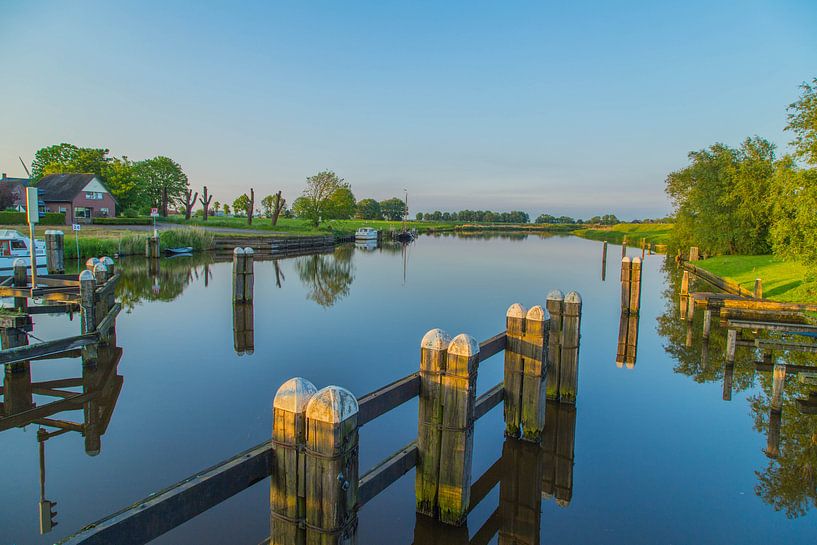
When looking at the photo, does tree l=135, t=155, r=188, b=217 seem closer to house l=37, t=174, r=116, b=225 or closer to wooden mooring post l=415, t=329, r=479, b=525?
house l=37, t=174, r=116, b=225

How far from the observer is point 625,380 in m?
10.5

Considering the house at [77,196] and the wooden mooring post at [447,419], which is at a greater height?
the house at [77,196]

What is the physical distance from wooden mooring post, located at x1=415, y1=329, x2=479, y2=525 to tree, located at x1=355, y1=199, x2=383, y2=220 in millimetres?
152676

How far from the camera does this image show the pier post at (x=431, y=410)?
15.5 feet

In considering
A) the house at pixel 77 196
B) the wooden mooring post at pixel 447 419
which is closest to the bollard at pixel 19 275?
the wooden mooring post at pixel 447 419

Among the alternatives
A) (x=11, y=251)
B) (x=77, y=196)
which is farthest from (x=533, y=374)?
(x=77, y=196)

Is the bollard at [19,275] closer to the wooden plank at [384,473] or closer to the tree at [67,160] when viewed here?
the wooden plank at [384,473]

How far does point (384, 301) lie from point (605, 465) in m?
13.3

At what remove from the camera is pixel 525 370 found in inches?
255

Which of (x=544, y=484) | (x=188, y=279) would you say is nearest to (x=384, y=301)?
(x=188, y=279)

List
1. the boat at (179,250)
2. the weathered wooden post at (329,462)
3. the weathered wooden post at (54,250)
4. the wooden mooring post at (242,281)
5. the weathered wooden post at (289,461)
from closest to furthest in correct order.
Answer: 1. the weathered wooden post at (329,462)
2. the weathered wooden post at (289,461)
3. the wooden mooring post at (242,281)
4. the weathered wooden post at (54,250)
5. the boat at (179,250)

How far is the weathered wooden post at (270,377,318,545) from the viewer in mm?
3170

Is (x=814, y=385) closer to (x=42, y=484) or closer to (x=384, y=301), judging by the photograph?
(x=42, y=484)

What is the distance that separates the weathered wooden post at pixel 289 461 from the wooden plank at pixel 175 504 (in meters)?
0.13
